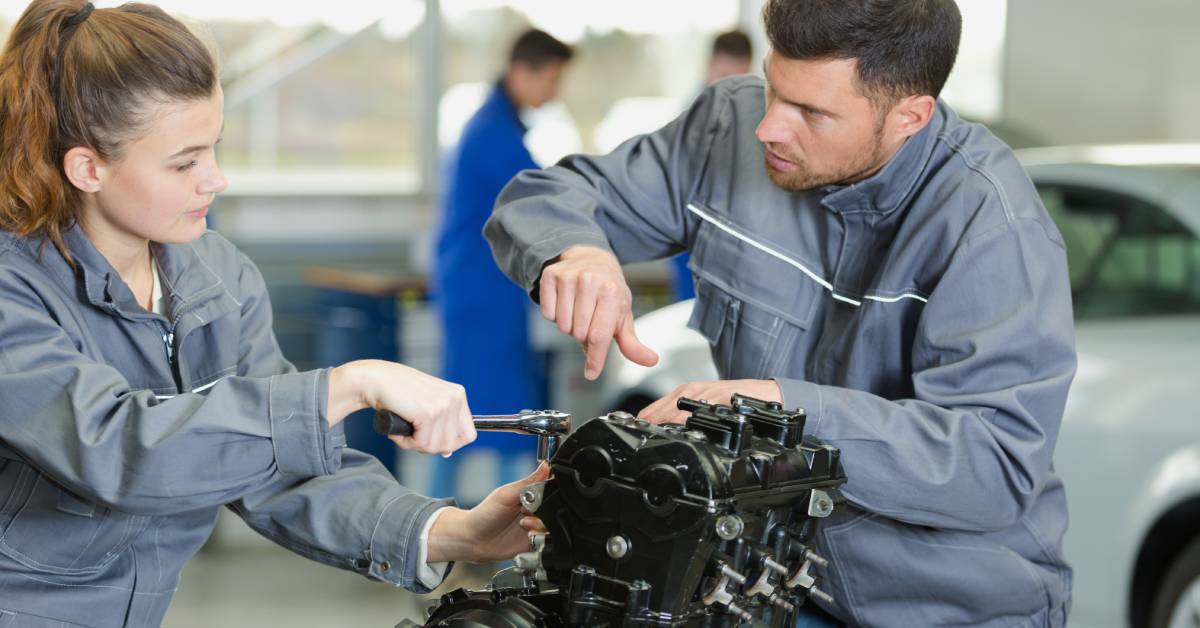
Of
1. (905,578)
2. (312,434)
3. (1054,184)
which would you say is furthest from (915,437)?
(1054,184)

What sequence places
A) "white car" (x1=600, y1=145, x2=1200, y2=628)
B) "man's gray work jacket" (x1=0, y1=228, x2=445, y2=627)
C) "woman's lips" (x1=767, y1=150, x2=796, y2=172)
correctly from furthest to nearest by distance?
"white car" (x1=600, y1=145, x2=1200, y2=628) → "woman's lips" (x1=767, y1=150, x2=796, y2=172) → "man's gray work jacket" (x1=0, y1=228, x2=445, y2=627)

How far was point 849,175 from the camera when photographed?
1.66 metres

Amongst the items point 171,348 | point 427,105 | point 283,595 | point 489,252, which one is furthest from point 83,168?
point 427,105

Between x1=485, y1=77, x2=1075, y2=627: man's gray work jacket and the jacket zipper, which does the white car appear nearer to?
x1=485, y1=77, x2=1075, y2=627: man's gray work jacket

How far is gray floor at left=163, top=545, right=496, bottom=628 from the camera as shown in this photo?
4031 millimetres

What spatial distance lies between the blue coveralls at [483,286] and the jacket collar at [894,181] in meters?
2.79

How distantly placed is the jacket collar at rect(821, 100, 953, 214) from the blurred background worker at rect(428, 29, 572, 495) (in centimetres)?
281

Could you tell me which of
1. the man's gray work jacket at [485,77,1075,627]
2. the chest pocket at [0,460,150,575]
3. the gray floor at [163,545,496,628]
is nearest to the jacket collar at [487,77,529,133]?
the gray floor at [163,545,496,628]

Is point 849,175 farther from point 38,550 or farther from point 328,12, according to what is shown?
point 328,12

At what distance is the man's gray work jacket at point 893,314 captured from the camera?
4.77 feet

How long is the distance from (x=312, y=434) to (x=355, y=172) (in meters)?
5.01

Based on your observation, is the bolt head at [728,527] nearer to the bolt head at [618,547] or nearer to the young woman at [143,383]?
the bolt head at [618,547]

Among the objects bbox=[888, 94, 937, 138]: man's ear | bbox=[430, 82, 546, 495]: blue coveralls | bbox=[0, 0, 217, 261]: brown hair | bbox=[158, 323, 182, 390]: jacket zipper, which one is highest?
bbox=[0, 0, 217, 261]: brown hair

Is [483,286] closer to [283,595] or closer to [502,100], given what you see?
[502,100]
